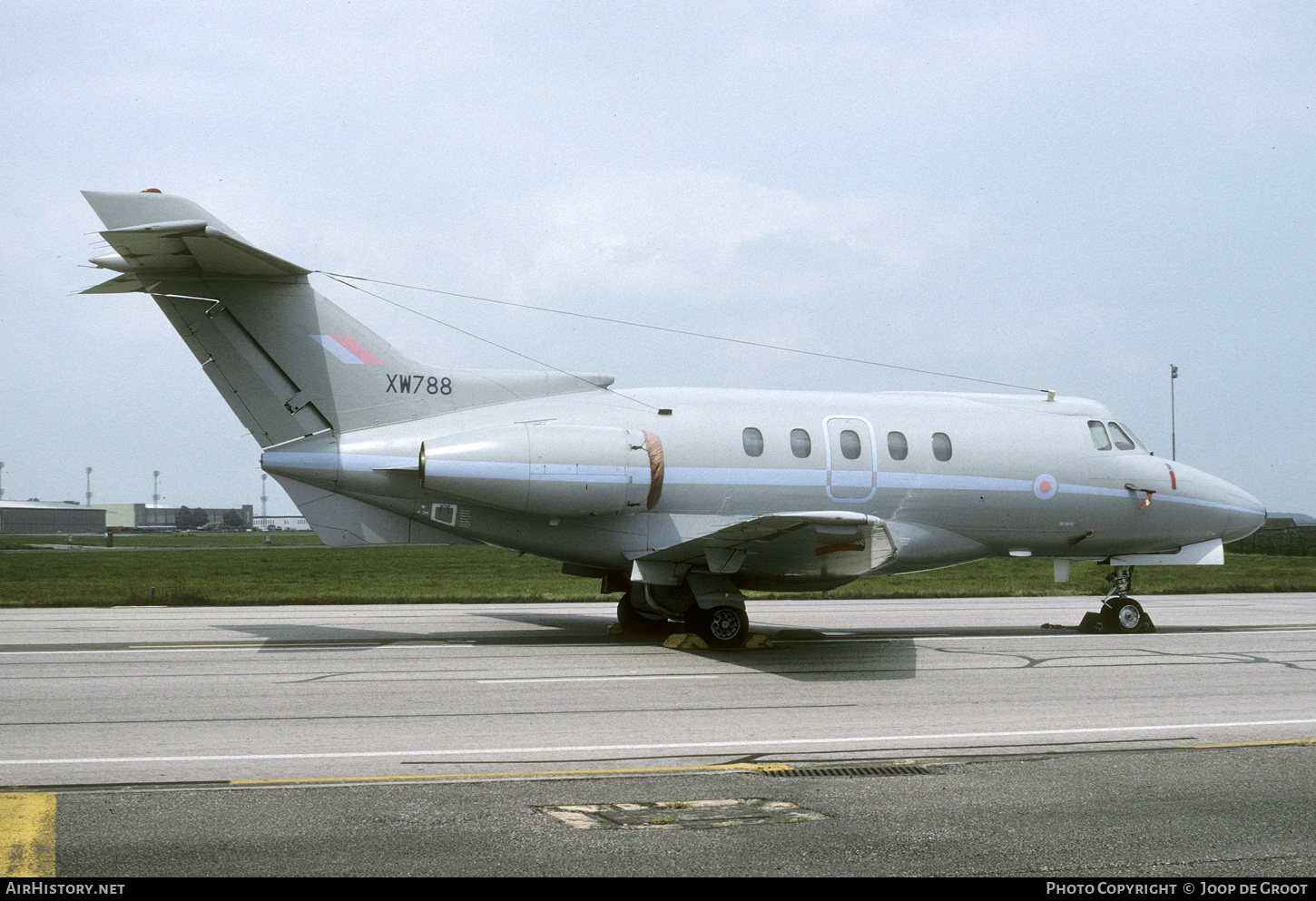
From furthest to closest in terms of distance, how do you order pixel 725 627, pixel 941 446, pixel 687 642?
pixel 941 446 < pixel 687 642 < pixel 725 627

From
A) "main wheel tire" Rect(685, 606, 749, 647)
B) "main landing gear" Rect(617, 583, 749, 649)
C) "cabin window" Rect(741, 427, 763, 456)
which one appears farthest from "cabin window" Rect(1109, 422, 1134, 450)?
"main wheel tire" Rect(685, 606, 749, 647)

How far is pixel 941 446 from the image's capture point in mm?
18125

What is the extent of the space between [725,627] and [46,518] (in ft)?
600

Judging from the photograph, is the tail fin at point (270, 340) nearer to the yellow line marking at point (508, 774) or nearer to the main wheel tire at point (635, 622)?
the main wheel tire at point (635, 622)

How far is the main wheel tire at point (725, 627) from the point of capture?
16156 millimetres

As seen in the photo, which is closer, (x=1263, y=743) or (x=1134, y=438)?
(x=1263, y=743)

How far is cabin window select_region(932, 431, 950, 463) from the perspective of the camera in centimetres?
1806

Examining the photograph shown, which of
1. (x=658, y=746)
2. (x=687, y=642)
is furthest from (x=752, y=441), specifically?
(x=658, y=746)

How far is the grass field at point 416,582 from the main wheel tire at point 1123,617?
9262 millimetres

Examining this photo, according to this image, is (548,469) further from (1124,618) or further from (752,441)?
(1124,618)

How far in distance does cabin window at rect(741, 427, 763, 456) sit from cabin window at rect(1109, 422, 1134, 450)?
22.2 feet
